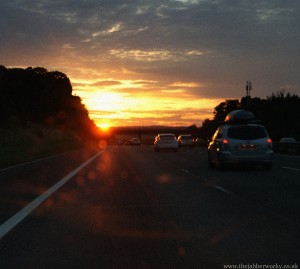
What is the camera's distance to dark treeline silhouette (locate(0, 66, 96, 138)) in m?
87.7

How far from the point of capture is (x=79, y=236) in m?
8.92

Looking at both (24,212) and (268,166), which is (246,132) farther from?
(24,212)

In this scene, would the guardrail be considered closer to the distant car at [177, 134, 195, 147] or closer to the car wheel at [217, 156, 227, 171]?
the car wheel at [217, 156, 227, 171]

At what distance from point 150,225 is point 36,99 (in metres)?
86.9

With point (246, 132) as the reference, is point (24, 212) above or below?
below

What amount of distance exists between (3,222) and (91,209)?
221 centimetres

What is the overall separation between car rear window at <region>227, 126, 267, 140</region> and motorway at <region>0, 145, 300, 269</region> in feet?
17.9

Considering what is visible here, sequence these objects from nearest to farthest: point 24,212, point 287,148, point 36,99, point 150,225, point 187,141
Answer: point 150,225, point 24,212, point 287,148, point 187,141, point 36,99

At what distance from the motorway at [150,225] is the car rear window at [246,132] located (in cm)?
544

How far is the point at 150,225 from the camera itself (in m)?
9.95

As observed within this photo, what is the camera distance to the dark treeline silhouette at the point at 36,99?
87.7 metres

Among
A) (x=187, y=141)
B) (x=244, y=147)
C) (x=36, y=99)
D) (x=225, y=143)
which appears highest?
(x=36, y=99)

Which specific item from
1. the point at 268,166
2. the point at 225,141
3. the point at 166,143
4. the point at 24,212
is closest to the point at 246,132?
the point at 225,141

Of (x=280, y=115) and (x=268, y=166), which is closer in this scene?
(x=268, y=166)
